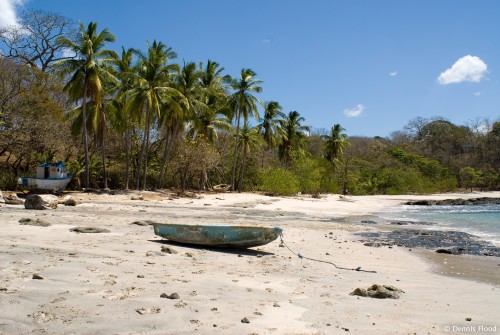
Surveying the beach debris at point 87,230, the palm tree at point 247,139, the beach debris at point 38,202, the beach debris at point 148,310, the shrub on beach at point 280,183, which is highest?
Result: the palm tree at point 247,139

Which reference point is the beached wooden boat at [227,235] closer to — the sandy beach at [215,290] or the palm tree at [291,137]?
the sandy beach at [215,290]

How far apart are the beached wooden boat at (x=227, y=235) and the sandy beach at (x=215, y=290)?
22 centimetres

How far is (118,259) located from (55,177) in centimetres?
1975

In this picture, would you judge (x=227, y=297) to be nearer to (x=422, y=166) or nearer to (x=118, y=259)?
(x=118, y=259)

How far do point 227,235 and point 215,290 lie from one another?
3605mm

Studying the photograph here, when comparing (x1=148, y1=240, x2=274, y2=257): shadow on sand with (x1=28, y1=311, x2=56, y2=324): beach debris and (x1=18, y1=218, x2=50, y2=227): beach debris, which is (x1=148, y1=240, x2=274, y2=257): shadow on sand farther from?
(x1=28, y1=311, x2=56, y2=324): beach debris

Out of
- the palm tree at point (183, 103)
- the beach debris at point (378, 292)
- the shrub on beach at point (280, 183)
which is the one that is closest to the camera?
the beach debris at point (378, 292)

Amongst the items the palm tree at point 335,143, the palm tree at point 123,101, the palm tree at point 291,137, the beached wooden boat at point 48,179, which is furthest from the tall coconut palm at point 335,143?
the beached wooden boat at point 48,179

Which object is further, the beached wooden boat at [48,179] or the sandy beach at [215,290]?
the beached wooden boat at [48,179]

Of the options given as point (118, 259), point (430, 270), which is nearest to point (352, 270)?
point (430, 270)

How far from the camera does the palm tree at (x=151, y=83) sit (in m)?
28.8

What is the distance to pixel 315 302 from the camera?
5.57 metres

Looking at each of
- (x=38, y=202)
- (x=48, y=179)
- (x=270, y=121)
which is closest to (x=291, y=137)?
(x=270, y=121)

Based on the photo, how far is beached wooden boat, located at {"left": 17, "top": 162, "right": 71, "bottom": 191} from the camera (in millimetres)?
23484
